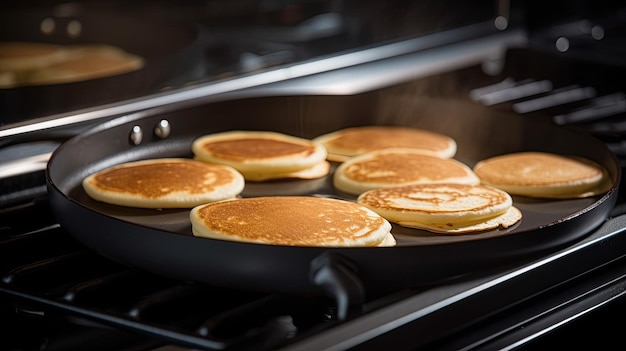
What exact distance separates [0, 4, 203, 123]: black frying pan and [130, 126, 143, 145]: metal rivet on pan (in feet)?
0.28

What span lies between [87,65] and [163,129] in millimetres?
171

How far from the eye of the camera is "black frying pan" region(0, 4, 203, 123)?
4.63 ft

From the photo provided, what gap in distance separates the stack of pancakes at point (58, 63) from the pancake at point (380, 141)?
0.35 m

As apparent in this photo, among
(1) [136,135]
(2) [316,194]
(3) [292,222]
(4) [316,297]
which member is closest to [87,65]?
(1) [136,135]

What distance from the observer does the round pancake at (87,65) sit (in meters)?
1.48

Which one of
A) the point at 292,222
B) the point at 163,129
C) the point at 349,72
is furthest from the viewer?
the point at 349,72

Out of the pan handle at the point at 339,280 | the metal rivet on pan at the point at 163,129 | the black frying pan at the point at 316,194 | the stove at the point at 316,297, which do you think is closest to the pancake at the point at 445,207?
the black frying pan at the point at 316,194

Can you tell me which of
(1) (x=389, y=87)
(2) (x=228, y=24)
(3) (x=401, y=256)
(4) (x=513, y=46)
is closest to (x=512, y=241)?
(3) (x=401, y=256)

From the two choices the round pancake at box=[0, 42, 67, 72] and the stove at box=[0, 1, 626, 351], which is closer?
the stove at box=[0, 1, 626, 351]

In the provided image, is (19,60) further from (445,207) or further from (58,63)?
(445,207)

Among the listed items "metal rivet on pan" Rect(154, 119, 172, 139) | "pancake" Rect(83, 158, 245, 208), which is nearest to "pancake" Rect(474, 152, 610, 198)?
"pancake" Rect(83, 158, 245, 208)

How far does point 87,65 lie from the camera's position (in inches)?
60.1

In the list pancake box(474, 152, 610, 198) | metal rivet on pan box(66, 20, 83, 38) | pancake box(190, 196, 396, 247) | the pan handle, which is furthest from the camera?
metal rivet on pan box(66, 20, 83, 38)

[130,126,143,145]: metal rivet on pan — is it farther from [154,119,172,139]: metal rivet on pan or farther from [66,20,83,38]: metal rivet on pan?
[66,20,83,38]: metal rivet on pan
